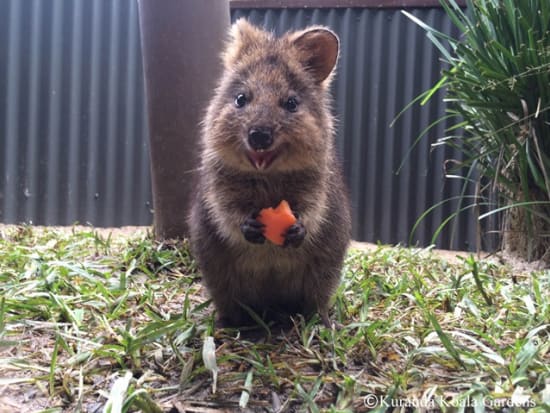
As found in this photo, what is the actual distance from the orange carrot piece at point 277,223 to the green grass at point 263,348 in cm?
47

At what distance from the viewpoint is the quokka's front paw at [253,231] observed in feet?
8.21

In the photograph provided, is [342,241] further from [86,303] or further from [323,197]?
[86,303]

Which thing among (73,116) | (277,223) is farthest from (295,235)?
(73,116)

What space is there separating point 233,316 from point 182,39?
201 centimetres

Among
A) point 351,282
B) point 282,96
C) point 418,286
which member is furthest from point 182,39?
point 418,286

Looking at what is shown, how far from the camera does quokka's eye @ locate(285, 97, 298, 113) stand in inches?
106

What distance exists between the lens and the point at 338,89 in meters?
6.94

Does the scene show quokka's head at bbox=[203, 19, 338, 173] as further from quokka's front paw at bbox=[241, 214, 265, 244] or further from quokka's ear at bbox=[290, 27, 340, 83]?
quokka's front paw at bbox=[241, 214, 265, 244]

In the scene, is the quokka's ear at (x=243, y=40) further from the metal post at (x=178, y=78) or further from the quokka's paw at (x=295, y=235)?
the quokka's paw at (x=295, y=235)

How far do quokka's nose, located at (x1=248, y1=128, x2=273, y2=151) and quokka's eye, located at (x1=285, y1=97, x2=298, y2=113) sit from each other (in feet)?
0.89

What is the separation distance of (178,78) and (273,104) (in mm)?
1461

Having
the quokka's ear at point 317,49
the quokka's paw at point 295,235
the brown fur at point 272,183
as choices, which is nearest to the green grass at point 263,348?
the brown fur at point 272,183

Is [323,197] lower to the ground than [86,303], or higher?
higher

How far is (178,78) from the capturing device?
3.85 meters
